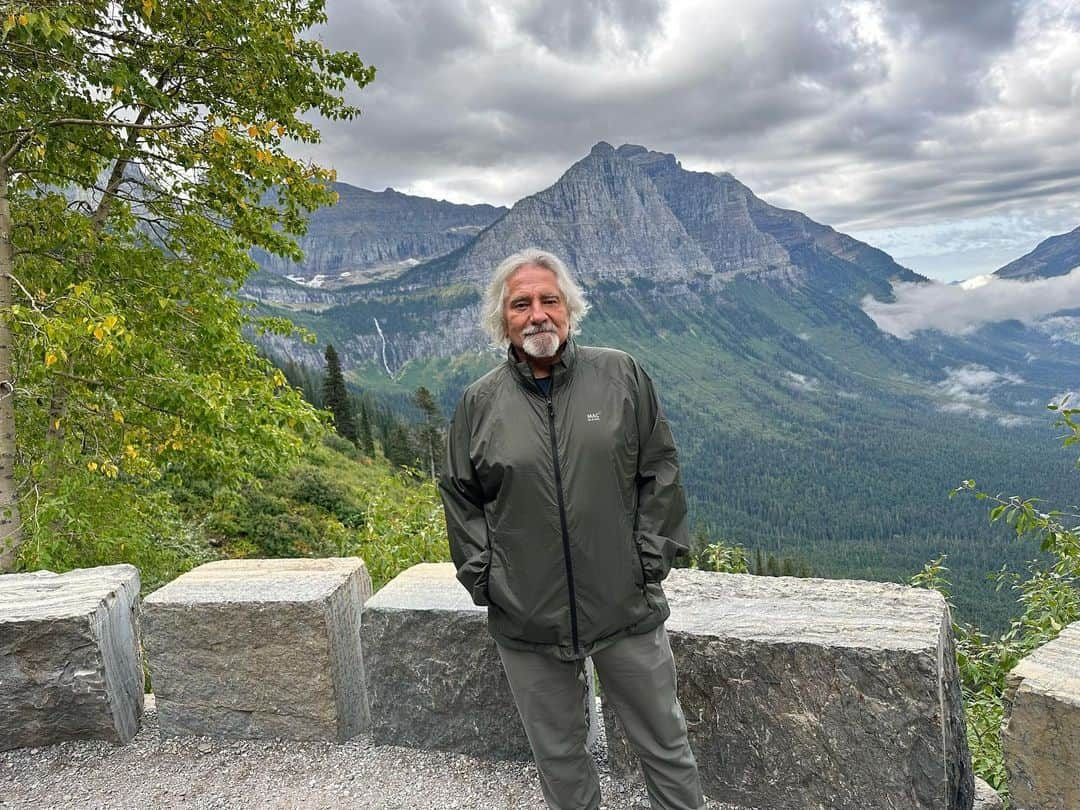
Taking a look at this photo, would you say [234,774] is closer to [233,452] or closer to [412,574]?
[412,574]

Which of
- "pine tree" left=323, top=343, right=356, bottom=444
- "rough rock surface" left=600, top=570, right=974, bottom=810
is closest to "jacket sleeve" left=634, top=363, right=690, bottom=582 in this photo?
A: "rough rock surface" left=600, top=570, right=974, bottom=810

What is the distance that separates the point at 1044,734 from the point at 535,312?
2724 millimetres

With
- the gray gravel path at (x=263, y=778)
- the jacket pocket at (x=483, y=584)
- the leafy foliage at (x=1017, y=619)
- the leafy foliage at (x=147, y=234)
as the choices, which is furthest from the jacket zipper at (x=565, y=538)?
the leafy foliage at (x=147, y=234)

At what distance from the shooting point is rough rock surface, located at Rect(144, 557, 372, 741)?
168 inches

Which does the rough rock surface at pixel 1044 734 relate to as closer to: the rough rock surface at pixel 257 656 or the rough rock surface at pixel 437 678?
the rough rock surface at pixel 437 678

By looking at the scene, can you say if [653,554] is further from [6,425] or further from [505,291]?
[6,425]

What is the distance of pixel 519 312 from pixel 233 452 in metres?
5.43

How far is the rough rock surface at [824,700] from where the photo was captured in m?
3.19

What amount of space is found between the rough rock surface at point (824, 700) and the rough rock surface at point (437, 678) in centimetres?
74

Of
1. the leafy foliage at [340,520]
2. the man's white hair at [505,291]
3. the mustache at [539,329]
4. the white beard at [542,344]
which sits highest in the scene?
the man's white hair at [505,291]

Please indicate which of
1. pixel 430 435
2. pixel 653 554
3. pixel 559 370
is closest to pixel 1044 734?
pixel 653 554

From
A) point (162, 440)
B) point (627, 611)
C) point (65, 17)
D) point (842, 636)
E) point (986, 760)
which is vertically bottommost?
point (986, 760)

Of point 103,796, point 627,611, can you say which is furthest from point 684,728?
point 103,796

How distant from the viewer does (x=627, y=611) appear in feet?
9.78
